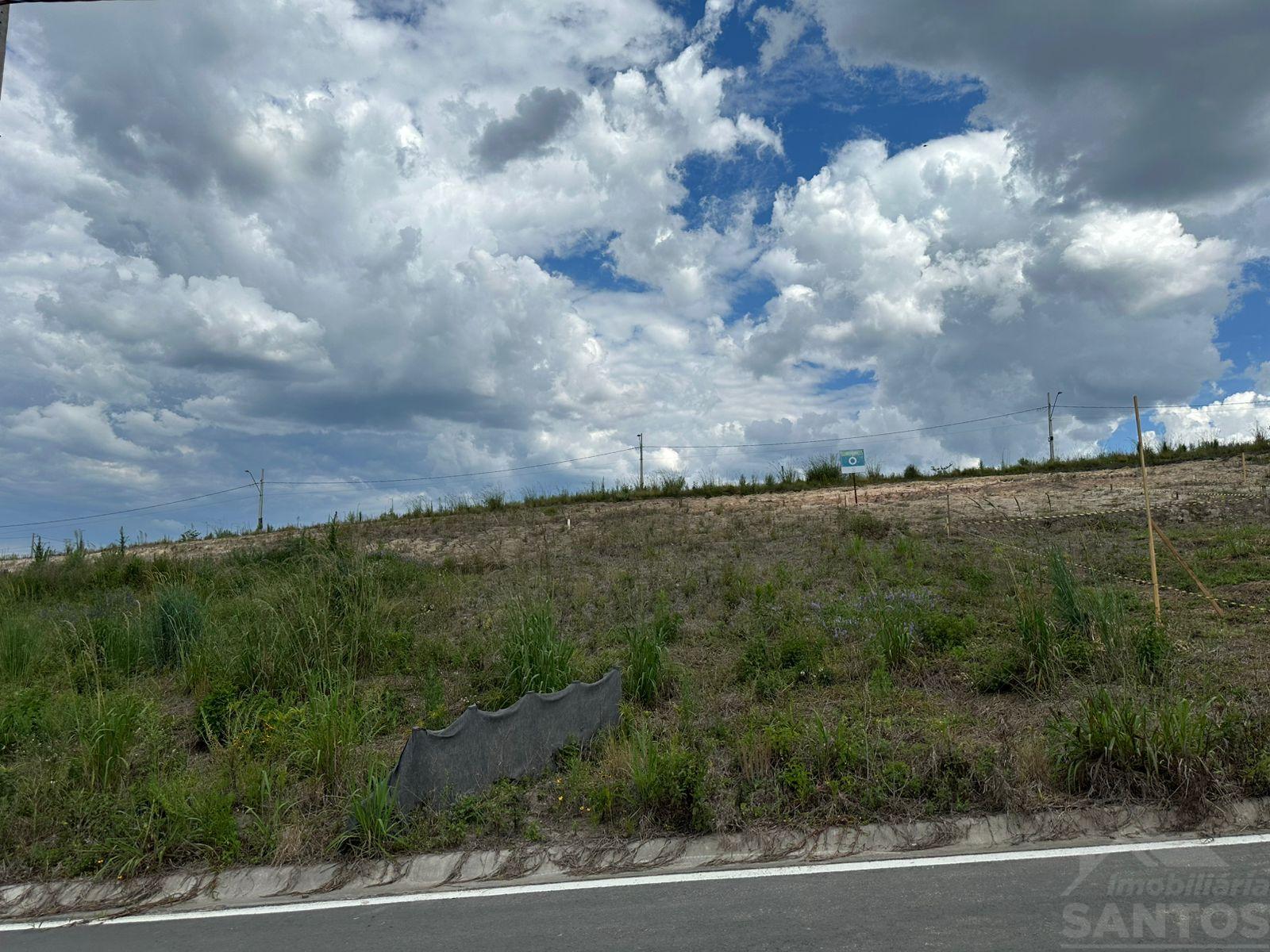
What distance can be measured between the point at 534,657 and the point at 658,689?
1.38 metres

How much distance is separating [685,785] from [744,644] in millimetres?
4491

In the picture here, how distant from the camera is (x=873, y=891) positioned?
200 inches

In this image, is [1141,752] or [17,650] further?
[17,650]

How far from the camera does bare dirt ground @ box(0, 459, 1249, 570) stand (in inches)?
729

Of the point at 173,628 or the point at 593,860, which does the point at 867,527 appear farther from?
the point at 593,860

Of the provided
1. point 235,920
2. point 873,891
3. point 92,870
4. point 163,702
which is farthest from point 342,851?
point 163,702

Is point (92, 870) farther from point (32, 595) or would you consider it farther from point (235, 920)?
point (32, 595)

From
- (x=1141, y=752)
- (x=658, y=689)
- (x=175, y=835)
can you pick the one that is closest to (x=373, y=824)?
(x=175, y=835)

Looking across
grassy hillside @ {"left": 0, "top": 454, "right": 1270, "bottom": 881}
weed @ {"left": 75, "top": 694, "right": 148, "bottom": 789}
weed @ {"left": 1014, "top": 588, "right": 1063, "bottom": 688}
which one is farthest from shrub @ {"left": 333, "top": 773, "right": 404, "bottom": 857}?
weed @ {"left": 1014, "top": 588, "right": 1063, "bottom": 688}

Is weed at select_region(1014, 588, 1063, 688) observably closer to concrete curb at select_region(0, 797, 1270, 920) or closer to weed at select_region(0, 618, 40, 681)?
concrete curb at select_region(0, 797, 1270, 920)

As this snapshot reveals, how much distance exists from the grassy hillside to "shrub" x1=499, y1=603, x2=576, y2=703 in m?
0.04

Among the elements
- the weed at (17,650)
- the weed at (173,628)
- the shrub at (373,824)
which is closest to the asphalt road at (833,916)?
the shrub at (373,824)

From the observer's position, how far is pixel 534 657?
9.50m

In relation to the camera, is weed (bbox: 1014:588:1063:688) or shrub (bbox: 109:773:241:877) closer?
shrub (bbox: 109:773:241:877)
